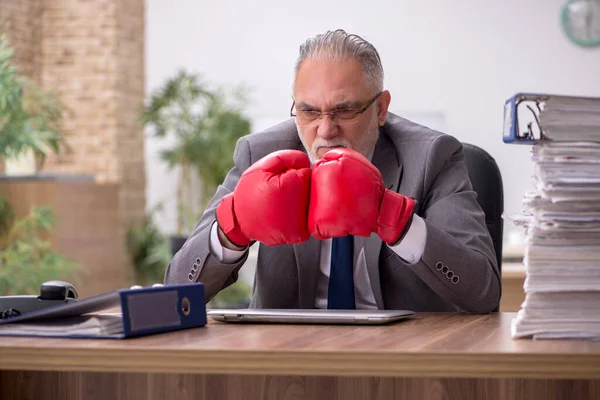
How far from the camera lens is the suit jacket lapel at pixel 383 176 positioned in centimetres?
178

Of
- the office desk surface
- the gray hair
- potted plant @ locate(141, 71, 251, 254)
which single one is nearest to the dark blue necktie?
the gray hair

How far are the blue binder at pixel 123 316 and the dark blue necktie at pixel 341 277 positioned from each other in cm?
57

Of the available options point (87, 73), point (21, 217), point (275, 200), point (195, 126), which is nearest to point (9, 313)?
point (275, 200)

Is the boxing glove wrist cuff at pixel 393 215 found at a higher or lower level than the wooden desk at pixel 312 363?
higher

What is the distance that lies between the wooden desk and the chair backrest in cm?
61

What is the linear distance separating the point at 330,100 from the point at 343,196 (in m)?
0.60

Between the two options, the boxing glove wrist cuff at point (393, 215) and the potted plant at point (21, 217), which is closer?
the boxing glove wrist cuff at point (393, 215)

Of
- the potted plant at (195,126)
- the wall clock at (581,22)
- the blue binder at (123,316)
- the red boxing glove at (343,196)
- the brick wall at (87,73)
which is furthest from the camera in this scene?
the wall clock at (581,22)

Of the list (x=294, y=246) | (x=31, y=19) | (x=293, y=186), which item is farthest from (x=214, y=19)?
(x=293, y=186)

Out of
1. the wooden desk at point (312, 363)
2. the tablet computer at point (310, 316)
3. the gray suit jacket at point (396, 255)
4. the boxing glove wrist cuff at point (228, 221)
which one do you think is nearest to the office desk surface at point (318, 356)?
the wooden desk at point (312, 363)

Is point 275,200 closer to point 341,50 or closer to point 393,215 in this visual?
point 393,215

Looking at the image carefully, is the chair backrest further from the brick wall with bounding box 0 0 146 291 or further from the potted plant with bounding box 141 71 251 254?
the brick wall with bounding box 0 0 146 291

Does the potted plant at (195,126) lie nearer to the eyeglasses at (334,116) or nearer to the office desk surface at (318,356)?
the eyeglasses at (334,116)

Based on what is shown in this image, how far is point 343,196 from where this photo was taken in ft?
4.05
